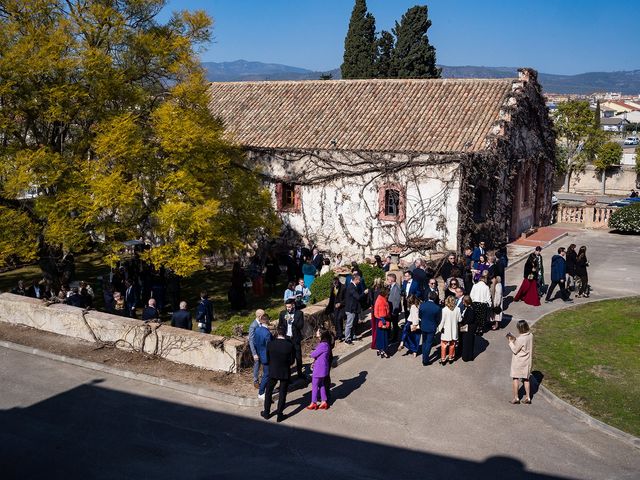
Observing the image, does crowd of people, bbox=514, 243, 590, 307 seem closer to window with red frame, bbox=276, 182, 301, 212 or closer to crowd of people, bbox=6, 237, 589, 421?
crowd of people, bbox=6, 237, 589, 421

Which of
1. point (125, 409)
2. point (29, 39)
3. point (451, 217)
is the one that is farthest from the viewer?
point (451, 217)

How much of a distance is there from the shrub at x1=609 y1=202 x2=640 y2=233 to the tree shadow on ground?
23524 millimetres

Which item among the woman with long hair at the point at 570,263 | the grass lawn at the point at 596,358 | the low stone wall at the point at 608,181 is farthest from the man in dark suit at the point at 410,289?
the low stone wall at the point at 608,181

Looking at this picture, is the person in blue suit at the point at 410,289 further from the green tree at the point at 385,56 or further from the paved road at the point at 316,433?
the green tree at the point at 385,56

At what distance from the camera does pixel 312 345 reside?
579 inches

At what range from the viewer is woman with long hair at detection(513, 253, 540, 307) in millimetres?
18047

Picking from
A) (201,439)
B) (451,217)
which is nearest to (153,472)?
(201,439)

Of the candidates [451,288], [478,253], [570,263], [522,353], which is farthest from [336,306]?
[570,263]

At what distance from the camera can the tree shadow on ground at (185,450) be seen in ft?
31.5

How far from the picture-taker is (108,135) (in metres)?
16.6

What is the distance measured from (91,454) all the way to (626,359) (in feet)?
36.0

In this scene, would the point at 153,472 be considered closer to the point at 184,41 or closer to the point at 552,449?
the point at 552,449

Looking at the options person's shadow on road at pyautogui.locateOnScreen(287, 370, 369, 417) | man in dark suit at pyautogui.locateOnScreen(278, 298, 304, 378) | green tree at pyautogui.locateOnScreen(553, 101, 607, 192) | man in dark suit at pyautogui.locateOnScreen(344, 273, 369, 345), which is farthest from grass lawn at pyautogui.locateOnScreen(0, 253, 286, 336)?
green tree at pyautogui.locateOnScreen(553, 101, 607, 192)

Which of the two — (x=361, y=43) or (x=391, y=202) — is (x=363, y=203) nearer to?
(x=391, y=202)
